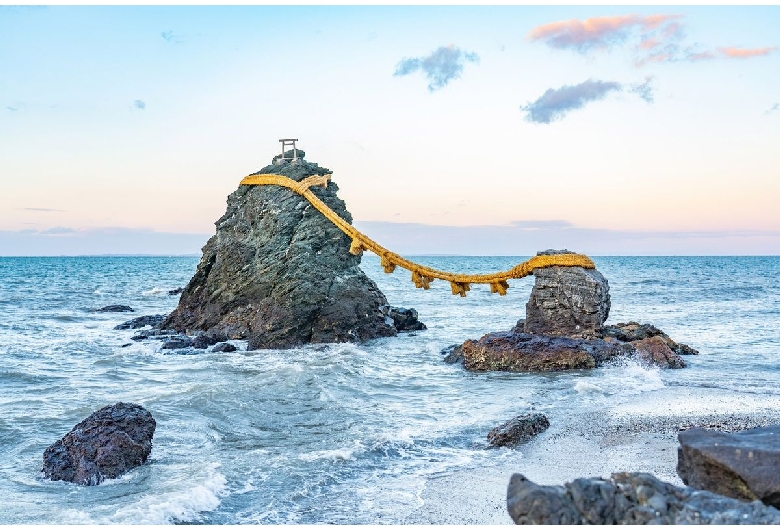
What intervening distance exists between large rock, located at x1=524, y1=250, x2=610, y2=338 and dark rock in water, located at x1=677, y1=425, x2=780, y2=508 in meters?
10.2

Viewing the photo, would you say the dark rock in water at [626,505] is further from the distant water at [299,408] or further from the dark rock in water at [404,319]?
the dark rock in water at [404,319]

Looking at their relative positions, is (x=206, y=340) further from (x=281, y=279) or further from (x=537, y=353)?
(x=537, y=353)

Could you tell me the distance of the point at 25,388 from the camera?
43.7 feet

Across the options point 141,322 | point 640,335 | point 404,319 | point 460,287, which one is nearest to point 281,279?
point 404,319

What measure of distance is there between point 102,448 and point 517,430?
5179 mm

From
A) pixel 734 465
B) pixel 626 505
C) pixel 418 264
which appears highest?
pixel 418 264

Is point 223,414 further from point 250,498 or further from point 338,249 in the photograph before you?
point 338,249

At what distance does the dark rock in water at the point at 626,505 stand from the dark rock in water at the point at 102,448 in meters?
5.46

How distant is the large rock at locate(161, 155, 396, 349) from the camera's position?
1803 cm

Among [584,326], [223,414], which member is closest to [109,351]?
[223,414]

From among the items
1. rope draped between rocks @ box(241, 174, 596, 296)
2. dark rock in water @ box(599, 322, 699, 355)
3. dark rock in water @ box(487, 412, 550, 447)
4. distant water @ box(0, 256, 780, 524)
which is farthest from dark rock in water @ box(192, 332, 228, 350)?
dark rock in water @ box(487, 412, 550, 447)

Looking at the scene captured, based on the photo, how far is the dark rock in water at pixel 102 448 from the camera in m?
7.97

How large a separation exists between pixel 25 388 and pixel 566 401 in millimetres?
10186

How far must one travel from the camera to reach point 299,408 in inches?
448
